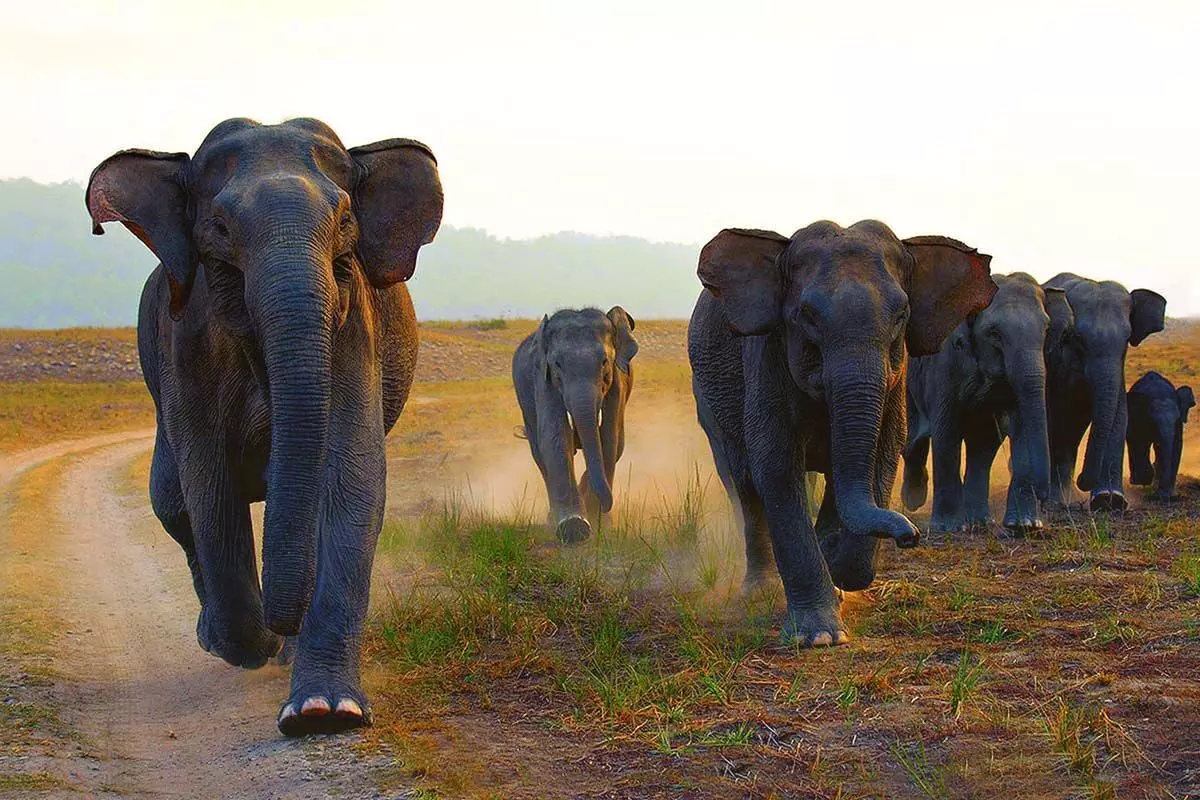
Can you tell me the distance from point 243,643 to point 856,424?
10.4 feet

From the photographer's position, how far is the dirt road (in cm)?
591

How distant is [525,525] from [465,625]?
16.9 ft

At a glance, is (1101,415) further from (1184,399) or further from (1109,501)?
(1184,399)

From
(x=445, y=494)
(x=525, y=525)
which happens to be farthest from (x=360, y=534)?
(x=445, y=494)

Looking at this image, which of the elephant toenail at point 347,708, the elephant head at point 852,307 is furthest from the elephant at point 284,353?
the elephant head at point 852,307

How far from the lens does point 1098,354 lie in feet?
48.5

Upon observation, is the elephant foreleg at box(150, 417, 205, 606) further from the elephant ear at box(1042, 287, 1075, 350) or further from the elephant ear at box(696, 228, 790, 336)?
the elephant ear at box(1042, 287, 1075, 350)

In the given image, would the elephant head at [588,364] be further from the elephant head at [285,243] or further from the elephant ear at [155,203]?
the elephant ear at [155,203]

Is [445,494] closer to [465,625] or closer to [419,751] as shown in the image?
[465,625]

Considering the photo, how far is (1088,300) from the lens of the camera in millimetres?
15094

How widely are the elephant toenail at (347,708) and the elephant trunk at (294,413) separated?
470mm

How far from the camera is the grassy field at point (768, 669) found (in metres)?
5.61

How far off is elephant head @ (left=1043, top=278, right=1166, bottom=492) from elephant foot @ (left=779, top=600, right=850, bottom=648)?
23.4 feet

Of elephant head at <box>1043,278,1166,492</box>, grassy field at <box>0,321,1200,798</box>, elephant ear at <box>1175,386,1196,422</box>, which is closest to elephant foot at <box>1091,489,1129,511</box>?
elephant head at <box>1043,278,1166,492</box>
